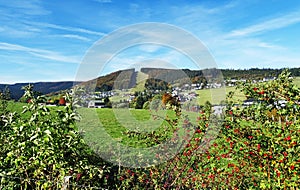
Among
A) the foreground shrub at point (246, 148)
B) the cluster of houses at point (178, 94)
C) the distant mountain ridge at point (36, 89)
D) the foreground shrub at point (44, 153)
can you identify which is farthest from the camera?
the distant mountain ridge at point (36, 89)

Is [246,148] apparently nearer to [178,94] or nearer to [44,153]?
[178,94]

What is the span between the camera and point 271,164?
4.07m

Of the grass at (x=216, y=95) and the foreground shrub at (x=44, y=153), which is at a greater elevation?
the grass at (x=216, y=95)

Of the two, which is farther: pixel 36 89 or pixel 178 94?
pixel 36 89

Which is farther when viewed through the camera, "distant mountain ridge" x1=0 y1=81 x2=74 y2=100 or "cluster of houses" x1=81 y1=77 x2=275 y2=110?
"distant mountain ridge" x1=0 y1=81 x2=74 y2=100

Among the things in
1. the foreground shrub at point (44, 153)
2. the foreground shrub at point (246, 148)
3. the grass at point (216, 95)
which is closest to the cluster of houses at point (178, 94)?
the grass at point (216, 95)

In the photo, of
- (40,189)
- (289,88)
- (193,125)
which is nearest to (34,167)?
(40,189)

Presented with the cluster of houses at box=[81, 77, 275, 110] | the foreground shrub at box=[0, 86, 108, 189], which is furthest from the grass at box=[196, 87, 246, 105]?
the foreground shrub at box=[0, 86, 108, 189]

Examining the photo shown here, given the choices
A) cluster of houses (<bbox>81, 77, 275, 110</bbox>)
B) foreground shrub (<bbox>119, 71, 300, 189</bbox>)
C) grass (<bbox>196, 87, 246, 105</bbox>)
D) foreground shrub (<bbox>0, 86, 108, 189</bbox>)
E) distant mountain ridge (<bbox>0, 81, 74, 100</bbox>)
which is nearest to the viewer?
foreground shrub (<bbox>0, 86, 108, 189</bbox>)

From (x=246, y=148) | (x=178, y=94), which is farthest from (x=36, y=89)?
(x=246, y=148)

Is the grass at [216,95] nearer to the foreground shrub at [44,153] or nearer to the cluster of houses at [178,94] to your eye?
the cluster of houses at [178,94]

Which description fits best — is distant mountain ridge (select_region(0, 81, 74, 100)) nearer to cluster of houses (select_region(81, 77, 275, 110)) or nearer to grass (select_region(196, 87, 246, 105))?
cluster of houses (select_region(81, 77, 275, 110))

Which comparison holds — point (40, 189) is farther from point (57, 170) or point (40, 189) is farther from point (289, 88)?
point (289, 88)

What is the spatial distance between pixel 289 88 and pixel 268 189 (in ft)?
4.49
